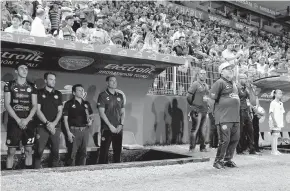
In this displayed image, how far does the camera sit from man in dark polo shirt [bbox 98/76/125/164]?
23.3 ft

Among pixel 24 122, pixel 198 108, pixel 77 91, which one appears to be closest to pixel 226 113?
pixel 198 108

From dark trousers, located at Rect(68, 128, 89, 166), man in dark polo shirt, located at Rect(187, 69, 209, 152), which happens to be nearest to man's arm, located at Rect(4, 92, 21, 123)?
dark trousers, located at Rect(68, 128, 89, 166)

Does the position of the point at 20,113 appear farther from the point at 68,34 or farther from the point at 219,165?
the point at 219,165

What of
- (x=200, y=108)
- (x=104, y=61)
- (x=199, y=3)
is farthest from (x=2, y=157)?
(x=199, y=3)

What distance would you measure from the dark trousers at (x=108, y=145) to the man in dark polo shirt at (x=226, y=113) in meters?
2.08

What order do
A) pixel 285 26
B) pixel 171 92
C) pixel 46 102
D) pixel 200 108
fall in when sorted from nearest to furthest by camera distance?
pixel 46 102, pixel 200 108, pixel 171 92, pixel 285 26

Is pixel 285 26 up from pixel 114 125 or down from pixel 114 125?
→ up

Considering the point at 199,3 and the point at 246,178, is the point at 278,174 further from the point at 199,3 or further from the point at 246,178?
the point at 199,3

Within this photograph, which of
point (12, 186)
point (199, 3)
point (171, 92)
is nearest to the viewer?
point (12, 186)

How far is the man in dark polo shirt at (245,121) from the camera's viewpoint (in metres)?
8.57

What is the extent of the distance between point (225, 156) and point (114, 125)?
231 cm

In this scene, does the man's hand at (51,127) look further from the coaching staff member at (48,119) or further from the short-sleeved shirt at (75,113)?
the short-sleeved shirt at (75,113)

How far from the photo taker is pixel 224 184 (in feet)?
16.5

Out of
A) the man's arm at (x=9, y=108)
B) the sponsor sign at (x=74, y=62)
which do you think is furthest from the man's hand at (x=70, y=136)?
the sponsor sign at (x=74, y=62)
